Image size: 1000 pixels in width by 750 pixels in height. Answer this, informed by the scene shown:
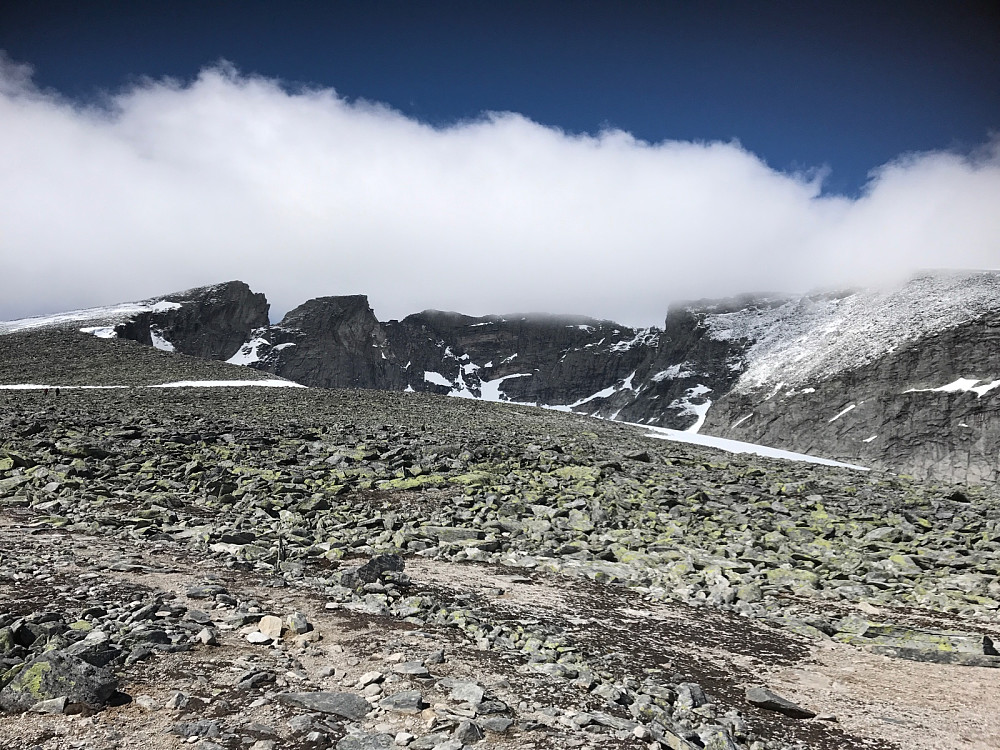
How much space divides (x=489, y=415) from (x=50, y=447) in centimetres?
2265

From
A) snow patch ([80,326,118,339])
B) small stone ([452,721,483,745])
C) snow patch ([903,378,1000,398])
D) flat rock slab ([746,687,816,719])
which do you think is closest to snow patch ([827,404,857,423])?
snow patch ([903,378,1000,398])

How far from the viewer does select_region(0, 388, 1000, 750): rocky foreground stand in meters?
5.72

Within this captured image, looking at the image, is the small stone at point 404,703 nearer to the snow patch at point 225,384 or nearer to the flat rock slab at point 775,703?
the flat rock slab at point 775,703

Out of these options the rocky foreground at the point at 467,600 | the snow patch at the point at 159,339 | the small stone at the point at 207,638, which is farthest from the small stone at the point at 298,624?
the snow patch at the point at 159,339

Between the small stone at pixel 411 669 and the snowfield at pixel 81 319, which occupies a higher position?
the snowfield at pixel 81 319

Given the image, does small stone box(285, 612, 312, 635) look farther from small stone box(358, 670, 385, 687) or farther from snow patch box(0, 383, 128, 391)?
snow patch box(0, 383, 128, 391)

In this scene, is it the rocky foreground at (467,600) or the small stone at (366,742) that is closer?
the small stone at (366,742)

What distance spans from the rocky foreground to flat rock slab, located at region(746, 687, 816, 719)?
3 centimetres

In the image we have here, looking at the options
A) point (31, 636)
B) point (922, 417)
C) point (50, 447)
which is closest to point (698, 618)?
point (31, 636)

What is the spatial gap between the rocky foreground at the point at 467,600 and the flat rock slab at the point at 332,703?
3 centimetres

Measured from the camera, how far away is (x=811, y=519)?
16578 millimetres

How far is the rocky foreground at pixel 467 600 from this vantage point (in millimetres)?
5719

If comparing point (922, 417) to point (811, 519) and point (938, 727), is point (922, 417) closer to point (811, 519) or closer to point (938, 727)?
point (811, 519)

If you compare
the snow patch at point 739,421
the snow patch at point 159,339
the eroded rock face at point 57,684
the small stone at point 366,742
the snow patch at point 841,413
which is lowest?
the snow patch at point 739,421
